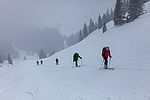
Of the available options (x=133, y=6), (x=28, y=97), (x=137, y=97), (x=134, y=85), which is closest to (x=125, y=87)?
(x=134, y=85)

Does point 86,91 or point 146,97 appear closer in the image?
point 146,97

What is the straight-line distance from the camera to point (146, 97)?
7863mm

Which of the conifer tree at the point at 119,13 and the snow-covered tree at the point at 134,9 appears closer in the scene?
the snow-covered tree at the point at 134,9

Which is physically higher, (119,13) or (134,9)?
(134,9)

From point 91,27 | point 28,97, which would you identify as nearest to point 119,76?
point 28,97

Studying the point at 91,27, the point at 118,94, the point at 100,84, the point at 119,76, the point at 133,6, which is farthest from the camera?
the point at 91,27

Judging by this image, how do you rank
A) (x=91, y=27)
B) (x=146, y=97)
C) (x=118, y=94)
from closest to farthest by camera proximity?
(x=146, y=97), (x=118, y=94), (x=91, y=27)

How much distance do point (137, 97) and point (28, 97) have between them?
6.06 m

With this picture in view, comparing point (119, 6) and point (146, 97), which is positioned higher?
point (119, 6)

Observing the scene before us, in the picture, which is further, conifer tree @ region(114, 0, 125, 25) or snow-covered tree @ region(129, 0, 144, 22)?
conifer tree @ region(114, 0, 125, 25)

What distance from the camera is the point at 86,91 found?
9.95m

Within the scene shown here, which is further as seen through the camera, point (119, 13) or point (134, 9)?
point (119, 13)

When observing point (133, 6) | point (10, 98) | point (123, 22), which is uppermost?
point (133, 6)

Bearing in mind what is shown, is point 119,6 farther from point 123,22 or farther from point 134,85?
point 134,85
